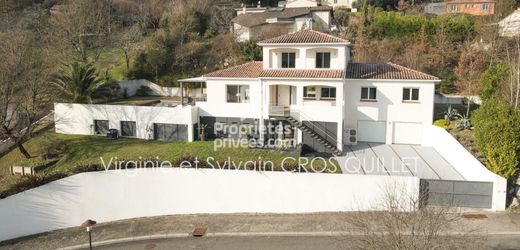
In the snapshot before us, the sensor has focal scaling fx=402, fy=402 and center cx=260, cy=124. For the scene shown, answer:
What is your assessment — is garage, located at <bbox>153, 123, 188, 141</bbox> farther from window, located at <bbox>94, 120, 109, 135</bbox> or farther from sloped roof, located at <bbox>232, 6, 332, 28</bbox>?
sloped roof, located at <bbox>232, 6, 332, 28</bbox>

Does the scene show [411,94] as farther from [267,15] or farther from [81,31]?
[81,31]

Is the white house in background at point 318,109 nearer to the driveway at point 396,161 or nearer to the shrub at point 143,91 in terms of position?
the driveway at point 396,161

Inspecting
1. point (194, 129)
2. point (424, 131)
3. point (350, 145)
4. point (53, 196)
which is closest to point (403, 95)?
point (424, 131)

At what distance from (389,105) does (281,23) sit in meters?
31.1

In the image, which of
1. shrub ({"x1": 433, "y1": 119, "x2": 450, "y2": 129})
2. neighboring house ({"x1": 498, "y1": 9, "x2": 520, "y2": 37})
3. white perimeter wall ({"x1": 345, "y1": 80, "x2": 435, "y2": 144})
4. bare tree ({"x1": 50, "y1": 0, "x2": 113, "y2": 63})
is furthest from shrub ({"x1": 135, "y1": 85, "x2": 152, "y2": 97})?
neighboring house ({"x1": 498, "y1": 9, "x2": 520, "y2": 37})

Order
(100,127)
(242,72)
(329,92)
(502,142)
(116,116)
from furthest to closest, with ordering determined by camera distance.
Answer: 1. (100,127)
2. (116,116)
3. (242,72)
4. (329,92)
5. (502,142)

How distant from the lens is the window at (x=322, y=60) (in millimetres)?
29167

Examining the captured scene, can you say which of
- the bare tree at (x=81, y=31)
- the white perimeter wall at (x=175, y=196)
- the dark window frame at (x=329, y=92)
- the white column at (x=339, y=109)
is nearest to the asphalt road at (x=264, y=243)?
the white perimeter wall at (x=175, y=196)

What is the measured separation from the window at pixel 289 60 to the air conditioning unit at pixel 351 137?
6.34 m

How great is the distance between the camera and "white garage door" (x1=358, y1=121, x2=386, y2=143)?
29.6m

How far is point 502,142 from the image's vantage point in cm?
2080

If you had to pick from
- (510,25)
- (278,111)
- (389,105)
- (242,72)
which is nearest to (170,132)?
(242,72)

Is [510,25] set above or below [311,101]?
above

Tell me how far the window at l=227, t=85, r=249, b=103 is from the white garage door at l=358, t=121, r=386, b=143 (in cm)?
878
